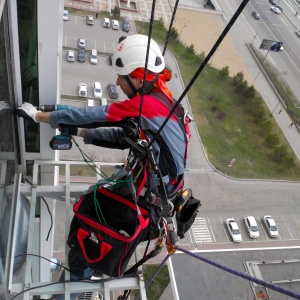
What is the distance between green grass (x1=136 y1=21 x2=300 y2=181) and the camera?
1797 cm

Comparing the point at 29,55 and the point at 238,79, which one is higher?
the point at 29,55

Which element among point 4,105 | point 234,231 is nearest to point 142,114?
point 4,105

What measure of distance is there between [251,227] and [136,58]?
13673 millimetres

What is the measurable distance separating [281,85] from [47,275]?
2344 centimetres

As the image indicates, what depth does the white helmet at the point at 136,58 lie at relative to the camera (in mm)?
3281

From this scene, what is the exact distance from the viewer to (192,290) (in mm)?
11273

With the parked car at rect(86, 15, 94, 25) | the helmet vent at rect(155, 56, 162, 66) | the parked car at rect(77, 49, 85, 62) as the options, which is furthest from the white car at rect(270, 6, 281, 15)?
the helmet vent at rect(155, 56, 162, 66)

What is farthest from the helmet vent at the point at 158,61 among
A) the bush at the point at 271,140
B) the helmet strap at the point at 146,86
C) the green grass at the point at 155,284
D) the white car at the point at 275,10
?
the white car at the point at 275,10

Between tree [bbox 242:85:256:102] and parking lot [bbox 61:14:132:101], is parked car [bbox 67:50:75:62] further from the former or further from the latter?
tree [bbox 242:85:256:102]

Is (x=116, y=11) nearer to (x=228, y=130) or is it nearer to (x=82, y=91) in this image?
(x=82, y=91)

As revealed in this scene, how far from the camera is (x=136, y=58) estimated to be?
3.29 m

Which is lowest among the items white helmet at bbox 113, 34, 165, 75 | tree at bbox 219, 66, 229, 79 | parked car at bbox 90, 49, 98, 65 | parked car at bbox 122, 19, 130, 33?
parked car at bbox 122, 19, 130, 33

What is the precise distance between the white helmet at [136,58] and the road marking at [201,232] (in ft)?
39.7

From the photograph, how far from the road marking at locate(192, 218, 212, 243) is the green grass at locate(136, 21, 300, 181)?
3.46 meters
